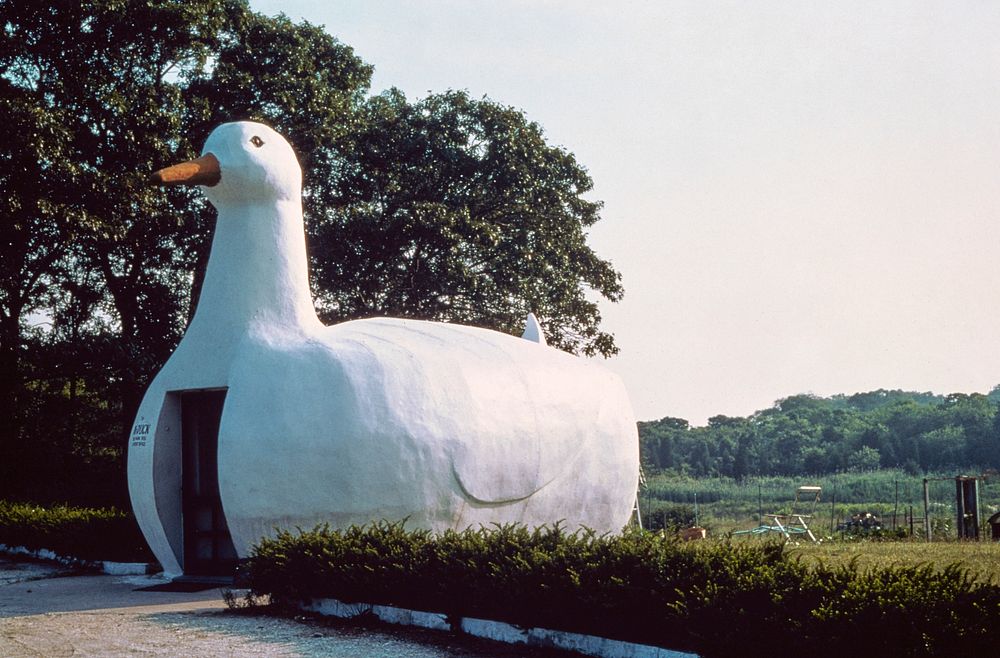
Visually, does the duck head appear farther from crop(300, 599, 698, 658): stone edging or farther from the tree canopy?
the tree canopy

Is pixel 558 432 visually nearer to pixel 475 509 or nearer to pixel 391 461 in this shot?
pixel 475 509

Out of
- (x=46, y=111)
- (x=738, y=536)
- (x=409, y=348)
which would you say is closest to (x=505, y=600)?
(x=409, y=348)

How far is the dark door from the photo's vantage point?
14.1 meters

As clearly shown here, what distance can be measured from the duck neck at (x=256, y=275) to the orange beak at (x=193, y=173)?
0.44 m

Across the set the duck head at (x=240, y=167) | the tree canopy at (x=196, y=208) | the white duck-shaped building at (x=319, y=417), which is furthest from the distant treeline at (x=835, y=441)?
the duck head at (x=240, y=167)

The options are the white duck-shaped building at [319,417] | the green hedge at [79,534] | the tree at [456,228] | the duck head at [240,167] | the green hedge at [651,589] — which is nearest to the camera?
the green hedge at [651,589]

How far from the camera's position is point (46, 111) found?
68.6 feet

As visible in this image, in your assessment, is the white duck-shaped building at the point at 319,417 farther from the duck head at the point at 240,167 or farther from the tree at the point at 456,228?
the tree at the point at 456,228

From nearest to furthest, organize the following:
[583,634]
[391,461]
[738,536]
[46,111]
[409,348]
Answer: [583,634] → [391,461] → [409,348] → [46,111] → [738,536]

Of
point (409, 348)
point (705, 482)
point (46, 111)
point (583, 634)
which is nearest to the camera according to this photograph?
point (583, 634)

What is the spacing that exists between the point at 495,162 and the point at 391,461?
1546cm

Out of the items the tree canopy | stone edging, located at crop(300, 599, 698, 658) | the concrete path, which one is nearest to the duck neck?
the concrete path

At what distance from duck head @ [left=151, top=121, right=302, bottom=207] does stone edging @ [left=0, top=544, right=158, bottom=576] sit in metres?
4.93

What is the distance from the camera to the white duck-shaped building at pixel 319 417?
12250 millimetres
